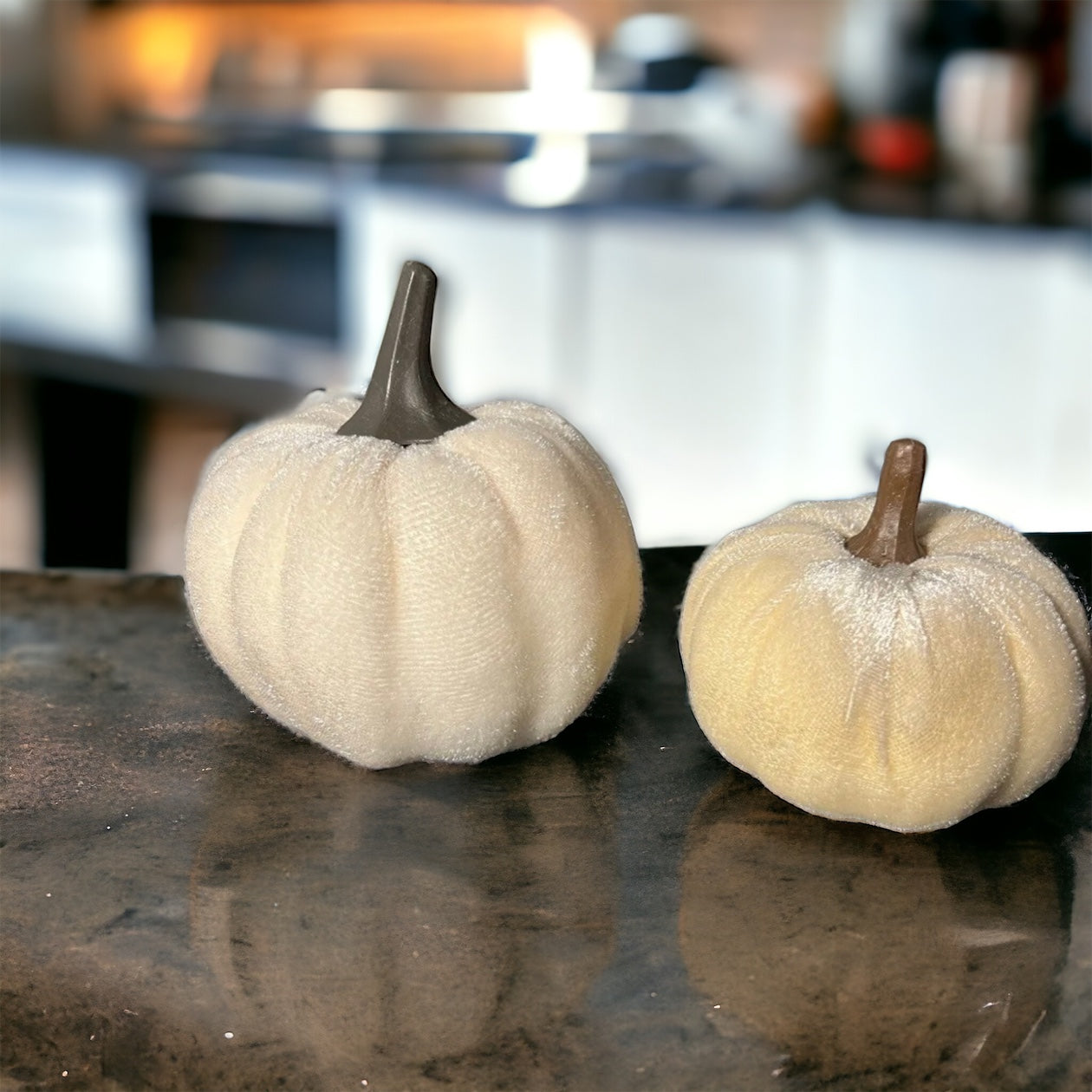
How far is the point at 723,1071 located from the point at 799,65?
352 centimetres

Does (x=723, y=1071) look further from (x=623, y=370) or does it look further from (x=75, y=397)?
(x=75, y=397)

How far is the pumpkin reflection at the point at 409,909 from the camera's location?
0.48m

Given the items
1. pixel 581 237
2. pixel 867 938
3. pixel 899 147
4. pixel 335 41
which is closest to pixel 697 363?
pixel 581 237

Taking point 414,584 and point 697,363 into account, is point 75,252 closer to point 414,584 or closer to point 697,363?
point 697,363

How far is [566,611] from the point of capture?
0.66 meters

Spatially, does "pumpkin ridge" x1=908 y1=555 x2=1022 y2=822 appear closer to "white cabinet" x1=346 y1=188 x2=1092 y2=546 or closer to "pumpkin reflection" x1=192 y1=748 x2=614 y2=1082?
"pumpkin reflection" x1=192 y1=748 x2=614 y2=1082

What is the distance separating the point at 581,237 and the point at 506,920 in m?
2.28

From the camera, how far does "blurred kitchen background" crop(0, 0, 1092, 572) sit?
95.6 inches

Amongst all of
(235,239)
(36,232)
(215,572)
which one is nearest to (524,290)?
(235,239)

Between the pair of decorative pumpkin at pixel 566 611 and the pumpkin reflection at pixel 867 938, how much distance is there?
0.9 inches

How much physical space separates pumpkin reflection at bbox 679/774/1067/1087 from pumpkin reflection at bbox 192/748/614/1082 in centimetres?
5

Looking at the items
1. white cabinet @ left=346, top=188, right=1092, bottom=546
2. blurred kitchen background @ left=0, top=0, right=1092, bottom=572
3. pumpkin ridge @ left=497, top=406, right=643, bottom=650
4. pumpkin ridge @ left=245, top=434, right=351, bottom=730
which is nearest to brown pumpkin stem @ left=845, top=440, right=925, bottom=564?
pumpkin ridge @ left=497, top=406, right=643, bottom=650

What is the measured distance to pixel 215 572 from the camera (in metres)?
0.69

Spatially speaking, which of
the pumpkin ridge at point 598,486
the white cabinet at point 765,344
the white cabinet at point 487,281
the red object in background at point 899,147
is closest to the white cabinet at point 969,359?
the white cabinet at point 765,344
